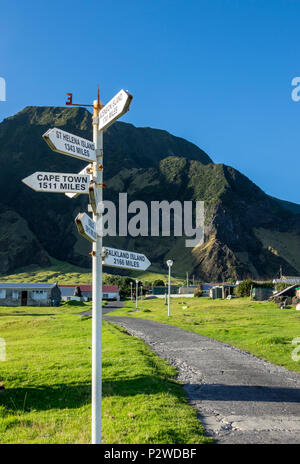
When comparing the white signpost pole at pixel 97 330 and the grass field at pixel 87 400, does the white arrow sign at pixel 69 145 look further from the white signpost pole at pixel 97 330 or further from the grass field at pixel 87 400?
the grass field at pixel 87 400

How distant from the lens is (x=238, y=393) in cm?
1095

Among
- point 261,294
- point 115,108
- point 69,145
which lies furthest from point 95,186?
point 261,294

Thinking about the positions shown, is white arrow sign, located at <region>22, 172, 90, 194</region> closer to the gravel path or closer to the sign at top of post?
the sign at top of post

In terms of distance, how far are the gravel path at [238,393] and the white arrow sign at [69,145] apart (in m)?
5.62

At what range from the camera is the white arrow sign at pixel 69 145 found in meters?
5.71

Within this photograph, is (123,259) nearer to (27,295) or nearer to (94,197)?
(94,197)

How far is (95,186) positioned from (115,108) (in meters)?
1.20

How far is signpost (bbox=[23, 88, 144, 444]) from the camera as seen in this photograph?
5.62 meters

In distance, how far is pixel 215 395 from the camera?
423 inches

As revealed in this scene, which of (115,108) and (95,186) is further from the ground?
(115,108)
